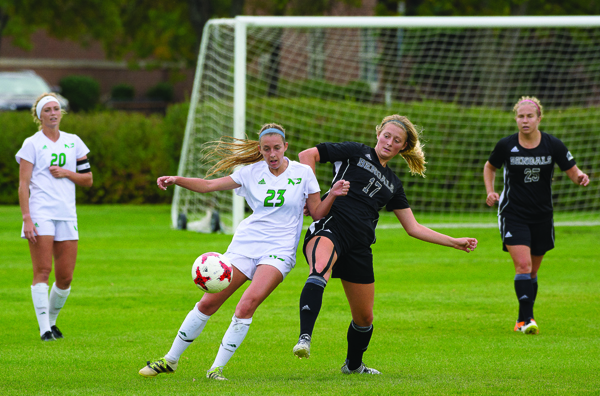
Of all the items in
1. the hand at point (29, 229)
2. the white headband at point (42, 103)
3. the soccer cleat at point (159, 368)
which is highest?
the white headband at point (42, 103)

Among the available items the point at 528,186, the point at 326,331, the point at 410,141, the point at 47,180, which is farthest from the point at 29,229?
the point at 528,186

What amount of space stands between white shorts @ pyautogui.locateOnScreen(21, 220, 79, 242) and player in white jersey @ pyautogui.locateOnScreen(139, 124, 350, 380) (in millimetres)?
2101

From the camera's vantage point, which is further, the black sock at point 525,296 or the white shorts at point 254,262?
the black sock at point 525,296

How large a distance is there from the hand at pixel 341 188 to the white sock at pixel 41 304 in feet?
10.7

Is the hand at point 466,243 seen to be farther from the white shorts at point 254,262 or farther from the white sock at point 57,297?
the white sock at point 57,297

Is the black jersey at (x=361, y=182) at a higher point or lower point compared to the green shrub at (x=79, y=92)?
lower

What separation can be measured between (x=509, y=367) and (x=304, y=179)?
2.31m

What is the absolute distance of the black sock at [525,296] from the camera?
304 inches

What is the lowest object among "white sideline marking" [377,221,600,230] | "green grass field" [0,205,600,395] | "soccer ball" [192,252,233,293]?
"green grass field" [0,205,600,395]

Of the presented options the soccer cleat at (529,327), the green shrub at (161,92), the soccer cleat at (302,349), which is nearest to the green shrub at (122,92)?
the green shrub at (161,92)

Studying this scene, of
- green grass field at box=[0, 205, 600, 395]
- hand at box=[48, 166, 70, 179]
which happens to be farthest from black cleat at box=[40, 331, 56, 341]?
hand at box=[48, 166, 70, 179]

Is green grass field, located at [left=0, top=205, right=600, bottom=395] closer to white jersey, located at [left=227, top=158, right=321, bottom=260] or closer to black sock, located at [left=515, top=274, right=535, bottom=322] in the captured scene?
black sock, located at [left=515, top=274, right=535, bottom=322]

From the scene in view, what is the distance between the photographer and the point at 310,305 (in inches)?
206

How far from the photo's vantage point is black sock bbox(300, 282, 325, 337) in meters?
5.17
